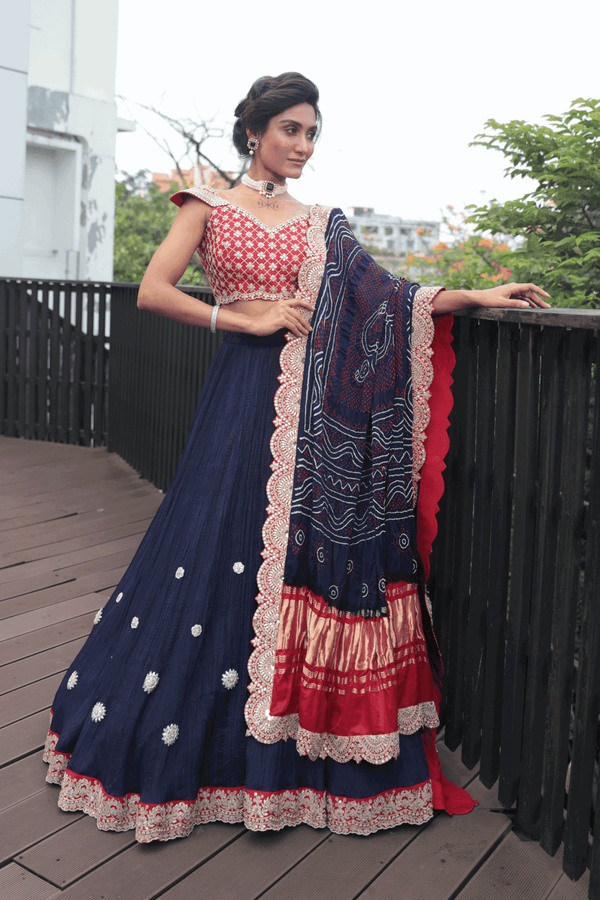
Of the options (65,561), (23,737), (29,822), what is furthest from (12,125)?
(29,822)

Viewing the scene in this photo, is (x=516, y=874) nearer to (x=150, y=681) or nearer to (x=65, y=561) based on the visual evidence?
(x=150, y=681)

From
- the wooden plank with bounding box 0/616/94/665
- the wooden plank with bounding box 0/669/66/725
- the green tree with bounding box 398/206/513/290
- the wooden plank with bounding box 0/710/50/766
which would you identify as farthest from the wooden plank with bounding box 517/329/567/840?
the green tree with bounding box 398/206/513/290

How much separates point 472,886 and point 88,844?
0.81 m

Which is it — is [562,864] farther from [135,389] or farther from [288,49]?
[288,49]

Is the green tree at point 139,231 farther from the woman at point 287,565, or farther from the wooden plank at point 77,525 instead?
the woman at point 287,565

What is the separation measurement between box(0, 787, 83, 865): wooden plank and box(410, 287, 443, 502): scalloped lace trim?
110 centimetres

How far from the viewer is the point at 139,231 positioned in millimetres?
19625

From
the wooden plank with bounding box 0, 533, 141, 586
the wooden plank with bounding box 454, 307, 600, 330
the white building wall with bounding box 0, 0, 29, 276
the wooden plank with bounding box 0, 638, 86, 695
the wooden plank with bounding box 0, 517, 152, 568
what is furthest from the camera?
the white building wall with bounding box 0, 0, 29, 276

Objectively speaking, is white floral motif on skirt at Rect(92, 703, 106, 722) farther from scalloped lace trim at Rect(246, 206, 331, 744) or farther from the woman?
scalloped lace trim at Rect(246, 206, 331, 744)

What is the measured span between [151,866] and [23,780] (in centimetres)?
49

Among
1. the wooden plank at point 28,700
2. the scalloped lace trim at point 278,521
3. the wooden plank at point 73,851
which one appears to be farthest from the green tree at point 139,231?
the wooden plank at point 73,851

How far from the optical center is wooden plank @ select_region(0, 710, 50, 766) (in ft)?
6.96

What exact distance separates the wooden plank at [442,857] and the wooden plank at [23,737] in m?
0.86

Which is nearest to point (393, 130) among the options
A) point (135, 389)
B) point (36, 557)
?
point (135, 389)
